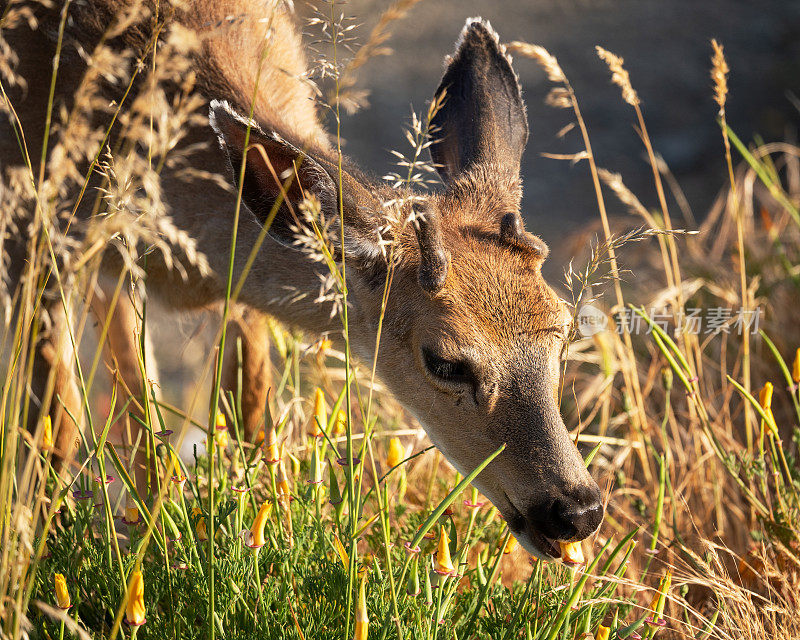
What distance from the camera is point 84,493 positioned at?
8.57ft

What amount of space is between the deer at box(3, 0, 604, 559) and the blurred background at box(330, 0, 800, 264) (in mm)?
4699

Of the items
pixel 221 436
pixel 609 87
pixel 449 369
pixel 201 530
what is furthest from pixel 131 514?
pixel 609 87

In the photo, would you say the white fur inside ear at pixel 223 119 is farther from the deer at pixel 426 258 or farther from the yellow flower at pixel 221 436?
the yellow flower at pixel 221 436

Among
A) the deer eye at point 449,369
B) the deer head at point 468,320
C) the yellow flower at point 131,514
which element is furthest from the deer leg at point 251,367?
the yellow flower at point 131,514

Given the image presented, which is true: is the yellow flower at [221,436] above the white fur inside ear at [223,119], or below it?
below

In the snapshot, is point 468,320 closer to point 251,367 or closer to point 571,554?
point 571,554

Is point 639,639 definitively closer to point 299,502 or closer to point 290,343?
point 299,502

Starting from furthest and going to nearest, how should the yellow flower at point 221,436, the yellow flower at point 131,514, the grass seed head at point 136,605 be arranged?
the yellow flower at point 221,436
the yellow flower at point 131,514
the grass seed head at point 136,605

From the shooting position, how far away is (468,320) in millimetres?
3086

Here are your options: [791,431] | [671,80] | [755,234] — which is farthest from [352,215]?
[671,80]

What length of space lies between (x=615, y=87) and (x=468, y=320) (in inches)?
365

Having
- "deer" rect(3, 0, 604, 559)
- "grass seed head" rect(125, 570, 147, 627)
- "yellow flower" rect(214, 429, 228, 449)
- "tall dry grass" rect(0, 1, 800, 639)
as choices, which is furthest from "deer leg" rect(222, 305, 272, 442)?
"grass seed head" rect(125, 570, 147, 627)

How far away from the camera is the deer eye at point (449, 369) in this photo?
10.0ft

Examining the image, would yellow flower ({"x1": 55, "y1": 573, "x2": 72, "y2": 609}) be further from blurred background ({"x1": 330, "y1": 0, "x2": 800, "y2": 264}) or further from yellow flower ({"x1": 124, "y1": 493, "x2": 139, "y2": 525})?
blurred background ({"x1": 330, "y1": 0, "x2": 800, "y2": 264})
